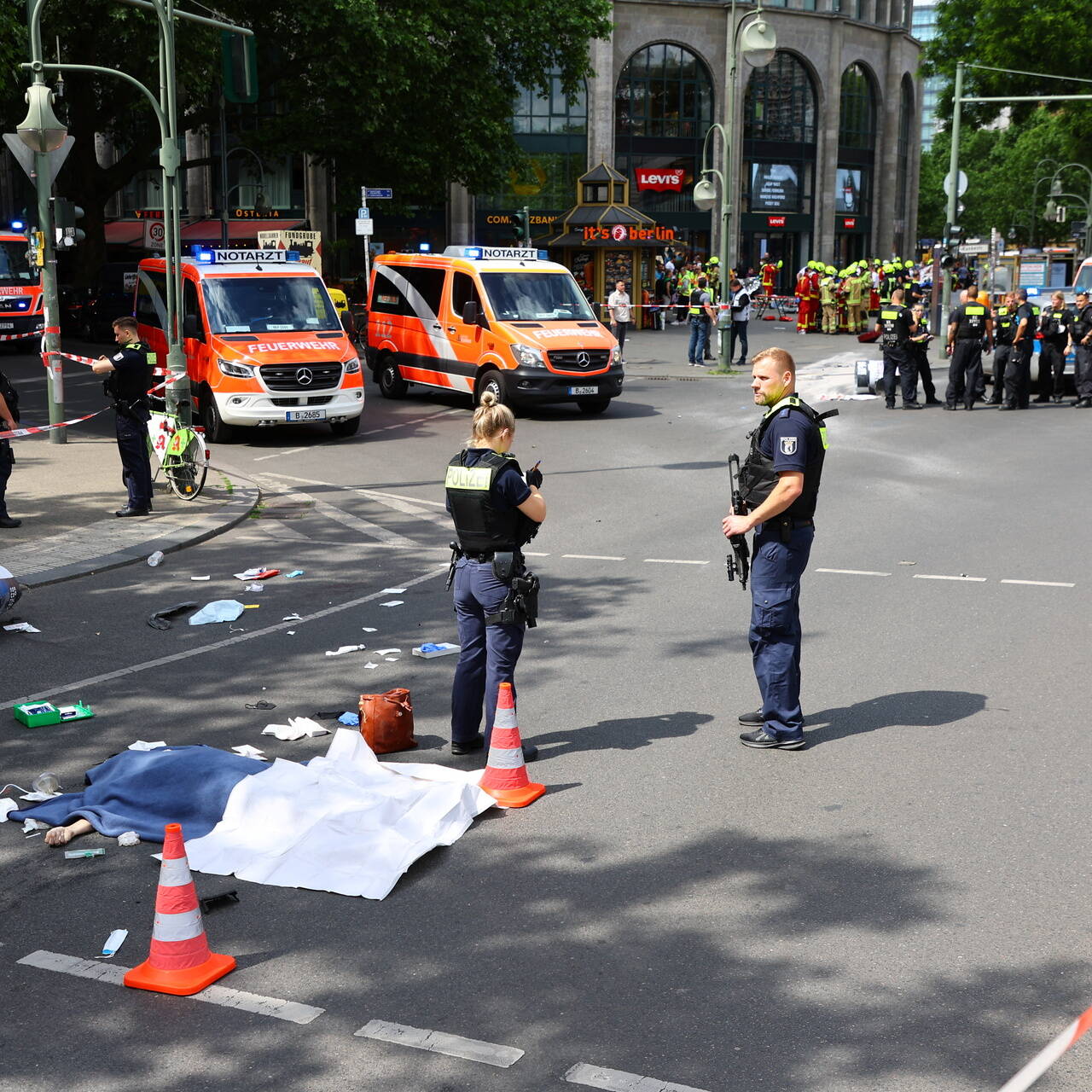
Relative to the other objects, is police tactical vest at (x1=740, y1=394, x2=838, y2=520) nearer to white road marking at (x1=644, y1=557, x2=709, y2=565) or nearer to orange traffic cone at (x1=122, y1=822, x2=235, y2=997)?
orange traffic cone at (x1=122, y1=822, x2=235, y2=997)

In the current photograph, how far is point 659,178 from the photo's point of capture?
58750mm

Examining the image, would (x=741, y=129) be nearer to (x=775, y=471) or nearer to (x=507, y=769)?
(x=775, y=471)

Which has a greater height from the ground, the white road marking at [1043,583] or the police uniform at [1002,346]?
the police uniform at [1002,346]

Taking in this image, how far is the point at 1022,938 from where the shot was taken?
15.3 ft

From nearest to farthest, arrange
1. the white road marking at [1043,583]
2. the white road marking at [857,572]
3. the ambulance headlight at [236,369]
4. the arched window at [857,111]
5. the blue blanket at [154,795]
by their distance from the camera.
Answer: the blue blanket at [154,795] → the white road marking at [1043,583] → the white road marking at [857,572] → the ambulance headlight at [236,369] → the arched window at [857,111]

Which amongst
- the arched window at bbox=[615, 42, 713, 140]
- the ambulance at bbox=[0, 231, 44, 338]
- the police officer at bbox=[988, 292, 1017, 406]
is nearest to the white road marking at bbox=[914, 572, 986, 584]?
the police officer at bbox=[988, 292, 1017, 406]

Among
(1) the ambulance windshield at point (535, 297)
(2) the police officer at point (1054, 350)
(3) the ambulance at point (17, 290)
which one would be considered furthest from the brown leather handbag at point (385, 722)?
(3) the ambulance at point (17, 290)

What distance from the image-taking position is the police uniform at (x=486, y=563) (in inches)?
247

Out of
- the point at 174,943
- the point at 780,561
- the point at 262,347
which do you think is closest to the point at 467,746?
the point at 780,561

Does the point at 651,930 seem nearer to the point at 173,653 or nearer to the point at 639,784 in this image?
the point at 639,784

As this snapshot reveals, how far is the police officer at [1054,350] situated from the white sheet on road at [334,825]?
18068 mm

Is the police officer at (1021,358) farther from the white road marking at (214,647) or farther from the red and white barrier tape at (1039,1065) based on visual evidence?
the red and white barrier tape at (1039,1065)

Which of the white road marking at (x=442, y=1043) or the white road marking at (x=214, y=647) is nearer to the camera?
the white road marking at (x=442, y=1043)

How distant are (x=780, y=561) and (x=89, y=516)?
801 cm
